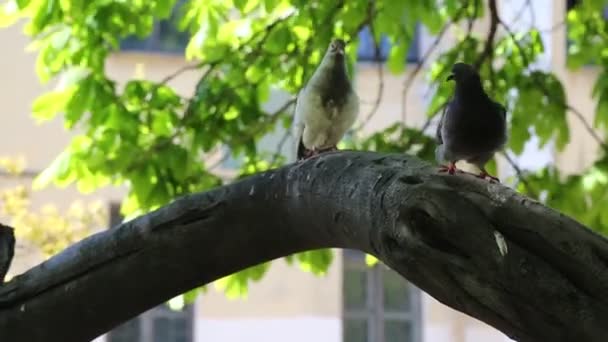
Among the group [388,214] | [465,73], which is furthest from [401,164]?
[465,73]

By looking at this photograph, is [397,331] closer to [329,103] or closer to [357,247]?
[329,103]

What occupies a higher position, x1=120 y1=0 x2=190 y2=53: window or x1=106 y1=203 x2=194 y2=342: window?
x1=120 y1=0 x2=190 y2=53: window

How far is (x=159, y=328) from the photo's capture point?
723 cm

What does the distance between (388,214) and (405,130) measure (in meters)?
2.23

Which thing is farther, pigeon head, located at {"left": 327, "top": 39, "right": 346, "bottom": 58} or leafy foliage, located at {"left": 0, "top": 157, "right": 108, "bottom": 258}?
leafy foliage, located at {"left": 0, "top": 157, "right": 108, "bottom": 258}

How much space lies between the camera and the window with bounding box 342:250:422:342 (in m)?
7.44

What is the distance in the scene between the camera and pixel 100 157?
3322mm

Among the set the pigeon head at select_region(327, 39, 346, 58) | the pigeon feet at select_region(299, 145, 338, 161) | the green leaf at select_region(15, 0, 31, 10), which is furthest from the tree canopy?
the pigeon feet at select_region(299, 145, 338, 161)

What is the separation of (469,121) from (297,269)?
16.8ft

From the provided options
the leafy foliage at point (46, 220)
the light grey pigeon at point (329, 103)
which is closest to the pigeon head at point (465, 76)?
the light grey pigeon at point (329, 103)

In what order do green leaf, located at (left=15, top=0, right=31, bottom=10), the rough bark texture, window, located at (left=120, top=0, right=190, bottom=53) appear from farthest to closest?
1. window, located at (left=120, top=0, right=190, bottom=53)
2. green leaf, located at (left=15, top=0, right=31, bottom=10)
3. the rough bark texture

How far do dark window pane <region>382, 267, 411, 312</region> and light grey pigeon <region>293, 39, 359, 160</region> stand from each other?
4.82 metres

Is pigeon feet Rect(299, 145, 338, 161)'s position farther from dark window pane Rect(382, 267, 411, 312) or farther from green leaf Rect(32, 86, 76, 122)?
dark window pane Rect(382, 267, 411, 312)

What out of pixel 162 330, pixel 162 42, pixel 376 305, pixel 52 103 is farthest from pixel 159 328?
pixel 52 103
